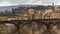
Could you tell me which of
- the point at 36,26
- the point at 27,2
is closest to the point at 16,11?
the point at 27,2

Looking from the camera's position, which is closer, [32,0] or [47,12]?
[47,12]

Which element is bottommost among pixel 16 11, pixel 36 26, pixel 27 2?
pixel 36 26

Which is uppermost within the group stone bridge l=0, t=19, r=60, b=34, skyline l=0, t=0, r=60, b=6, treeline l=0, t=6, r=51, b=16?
skyline l=0, t=0, r=60, b=6

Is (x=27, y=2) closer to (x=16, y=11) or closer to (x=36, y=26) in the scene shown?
(x=16, y=11)

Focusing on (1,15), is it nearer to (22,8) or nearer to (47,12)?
(22,8)

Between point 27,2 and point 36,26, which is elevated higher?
→ point 27,2

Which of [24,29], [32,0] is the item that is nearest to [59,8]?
[32,0]

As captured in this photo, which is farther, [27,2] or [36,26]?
[27,2]

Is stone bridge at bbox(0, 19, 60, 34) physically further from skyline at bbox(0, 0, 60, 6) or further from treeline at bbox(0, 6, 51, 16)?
skyline at bbox(0, 0, 60, 6)

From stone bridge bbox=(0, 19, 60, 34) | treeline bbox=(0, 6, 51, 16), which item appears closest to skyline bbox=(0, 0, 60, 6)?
treeline bbox=(0, 6, 51, 16)
